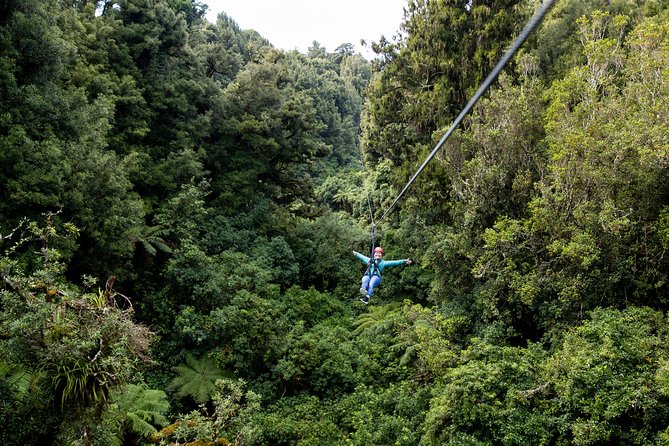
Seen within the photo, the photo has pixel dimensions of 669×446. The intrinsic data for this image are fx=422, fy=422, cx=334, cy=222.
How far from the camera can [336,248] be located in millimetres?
19594

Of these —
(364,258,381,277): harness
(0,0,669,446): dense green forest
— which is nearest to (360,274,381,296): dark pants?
(364,258,381,277): harness

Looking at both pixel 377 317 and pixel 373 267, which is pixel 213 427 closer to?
pixel 373 267

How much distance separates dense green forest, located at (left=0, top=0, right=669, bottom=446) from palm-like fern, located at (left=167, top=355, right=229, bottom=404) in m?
0.06

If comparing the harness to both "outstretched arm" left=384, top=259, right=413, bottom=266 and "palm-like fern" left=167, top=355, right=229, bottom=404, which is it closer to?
"outstretched arm" left=384, top=259, right=413, bottom=266

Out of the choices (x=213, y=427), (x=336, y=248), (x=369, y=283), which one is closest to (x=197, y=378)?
(x=213, y=427)

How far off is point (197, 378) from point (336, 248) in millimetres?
9960

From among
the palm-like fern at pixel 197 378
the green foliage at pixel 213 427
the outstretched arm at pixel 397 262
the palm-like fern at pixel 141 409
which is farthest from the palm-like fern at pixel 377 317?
the palm-like fern at pixel 141 409

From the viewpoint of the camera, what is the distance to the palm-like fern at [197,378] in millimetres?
10328

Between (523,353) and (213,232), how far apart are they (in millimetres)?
11491

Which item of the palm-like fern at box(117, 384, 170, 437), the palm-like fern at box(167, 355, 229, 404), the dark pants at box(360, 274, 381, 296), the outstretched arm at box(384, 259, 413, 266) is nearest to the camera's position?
the palm-like fern at box(117, 384, 170, 437)

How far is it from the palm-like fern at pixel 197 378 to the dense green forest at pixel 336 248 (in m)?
0.06

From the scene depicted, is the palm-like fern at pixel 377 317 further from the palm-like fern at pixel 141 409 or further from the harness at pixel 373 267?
the palm-like fern at pixel 141 409

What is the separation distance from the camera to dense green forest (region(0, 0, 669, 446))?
6.21 m

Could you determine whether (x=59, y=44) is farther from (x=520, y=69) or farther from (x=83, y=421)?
(x=520, y=69)
